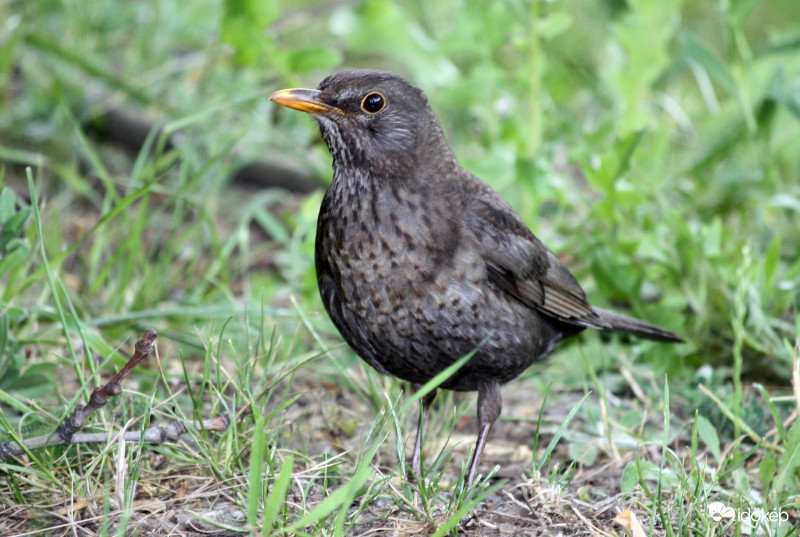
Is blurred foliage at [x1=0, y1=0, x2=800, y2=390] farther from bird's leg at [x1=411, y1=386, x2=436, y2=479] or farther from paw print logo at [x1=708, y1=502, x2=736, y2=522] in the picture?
paw print logo at [x1=708, y1=502, x2=736, y2=522]

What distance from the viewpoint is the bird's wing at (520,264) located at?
3.36 meters

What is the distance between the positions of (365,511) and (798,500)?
141 centimetres

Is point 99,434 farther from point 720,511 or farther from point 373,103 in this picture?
point 720,511

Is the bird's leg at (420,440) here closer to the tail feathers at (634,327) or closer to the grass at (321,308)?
the grass at (321,308)

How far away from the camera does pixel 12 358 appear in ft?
10.4

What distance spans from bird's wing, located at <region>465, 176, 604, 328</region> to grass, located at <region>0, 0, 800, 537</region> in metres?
0.41

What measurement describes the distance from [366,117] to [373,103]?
0.07 metres

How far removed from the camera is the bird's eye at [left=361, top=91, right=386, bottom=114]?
3434 millimetres

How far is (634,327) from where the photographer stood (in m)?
3.94

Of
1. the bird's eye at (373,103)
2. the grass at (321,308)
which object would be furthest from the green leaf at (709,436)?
the bird's eye at (373,103)

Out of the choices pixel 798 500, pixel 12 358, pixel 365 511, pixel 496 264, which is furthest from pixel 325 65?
pixel 798 500

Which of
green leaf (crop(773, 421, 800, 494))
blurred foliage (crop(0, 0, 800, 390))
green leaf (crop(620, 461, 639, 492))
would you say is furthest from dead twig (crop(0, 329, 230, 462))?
green leaf (crop(773, 421, 800, 494))

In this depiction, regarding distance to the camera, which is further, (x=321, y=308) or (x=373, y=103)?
(x=321, y=308)

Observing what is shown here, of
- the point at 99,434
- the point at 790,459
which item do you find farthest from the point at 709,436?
the point at 99,434
